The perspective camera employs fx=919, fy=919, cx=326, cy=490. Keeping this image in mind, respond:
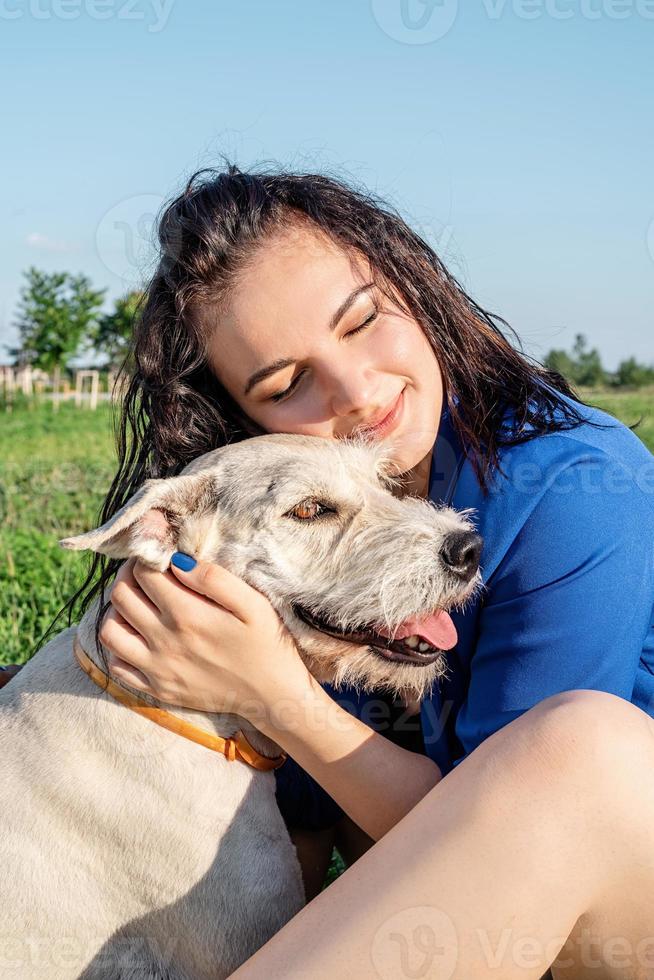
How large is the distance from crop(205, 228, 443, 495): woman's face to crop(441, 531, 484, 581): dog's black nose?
691 mm

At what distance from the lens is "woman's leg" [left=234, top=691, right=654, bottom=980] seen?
2301mm

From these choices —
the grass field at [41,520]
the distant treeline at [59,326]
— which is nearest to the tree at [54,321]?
the distant treeline at [59,326]

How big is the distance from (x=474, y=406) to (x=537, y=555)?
2.94 ft

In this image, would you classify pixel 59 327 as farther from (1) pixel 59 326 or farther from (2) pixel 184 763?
(2) pixel 184 763

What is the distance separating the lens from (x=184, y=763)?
3.12 m

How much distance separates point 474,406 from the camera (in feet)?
12.5

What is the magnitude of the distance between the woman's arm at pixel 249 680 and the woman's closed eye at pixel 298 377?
939mm

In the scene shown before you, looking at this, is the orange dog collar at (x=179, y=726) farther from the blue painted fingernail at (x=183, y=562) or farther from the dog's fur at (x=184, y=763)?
the blue painted fingernail at (x=183, y=562)

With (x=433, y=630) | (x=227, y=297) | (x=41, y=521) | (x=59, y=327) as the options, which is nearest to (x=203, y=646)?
(x=433, y=630)

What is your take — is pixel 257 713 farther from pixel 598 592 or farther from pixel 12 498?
pixel 12 498

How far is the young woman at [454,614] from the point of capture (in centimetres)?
235

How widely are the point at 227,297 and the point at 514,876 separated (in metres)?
2.47

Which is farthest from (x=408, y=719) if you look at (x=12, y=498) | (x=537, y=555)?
(x=12, y=498)

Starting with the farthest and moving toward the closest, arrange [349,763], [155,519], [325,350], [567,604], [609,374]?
[609,374], [325,350], [155,519], [349,763], [567,604]
